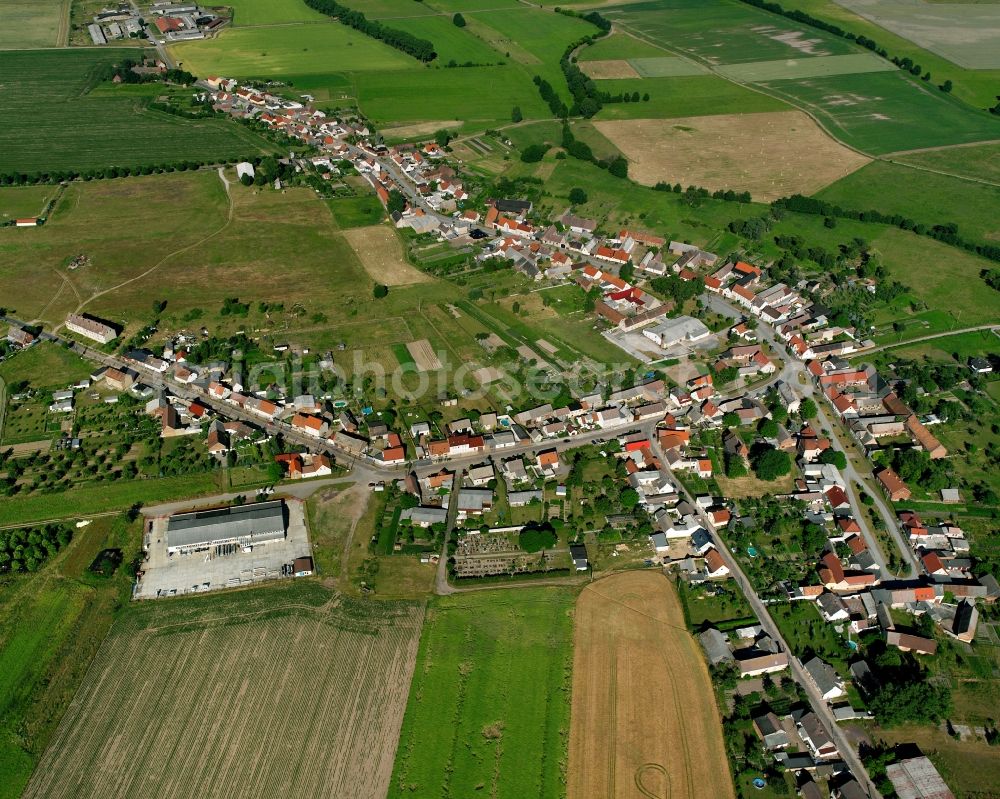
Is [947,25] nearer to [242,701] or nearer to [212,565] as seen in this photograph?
[212,565]

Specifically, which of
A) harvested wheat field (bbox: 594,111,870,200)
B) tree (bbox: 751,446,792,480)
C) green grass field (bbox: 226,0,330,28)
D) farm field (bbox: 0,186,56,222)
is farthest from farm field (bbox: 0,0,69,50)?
tree (bbox: 751,446,792,480)

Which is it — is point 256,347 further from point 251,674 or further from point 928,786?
point 928,786

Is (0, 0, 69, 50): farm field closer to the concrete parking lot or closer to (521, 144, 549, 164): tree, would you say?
(521, 144, 549, 164): tree

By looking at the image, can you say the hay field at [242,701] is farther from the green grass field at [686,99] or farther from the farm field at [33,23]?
the farm field at [33,23]

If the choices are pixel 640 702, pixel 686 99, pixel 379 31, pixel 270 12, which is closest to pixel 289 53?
pixel 379 31

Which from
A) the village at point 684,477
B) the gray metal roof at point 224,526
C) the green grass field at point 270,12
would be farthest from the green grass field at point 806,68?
the gray metal roof at point 224,526

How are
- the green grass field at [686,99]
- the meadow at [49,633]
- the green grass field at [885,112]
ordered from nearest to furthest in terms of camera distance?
the meadow at [49,633]
the green grass field at [885,112]
the green grass field at [686,99]
